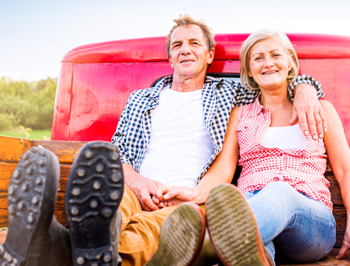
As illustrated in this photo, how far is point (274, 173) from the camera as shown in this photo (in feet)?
5.13

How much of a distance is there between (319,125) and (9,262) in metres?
1.41

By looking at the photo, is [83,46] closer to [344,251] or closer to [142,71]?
[142,71]

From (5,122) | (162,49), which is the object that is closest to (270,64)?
(162,49)

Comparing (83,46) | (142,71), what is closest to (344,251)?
(142,71)

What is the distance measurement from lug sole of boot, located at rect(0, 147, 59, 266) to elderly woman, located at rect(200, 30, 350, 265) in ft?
1.51

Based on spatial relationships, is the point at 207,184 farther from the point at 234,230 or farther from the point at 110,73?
the point at 110,73

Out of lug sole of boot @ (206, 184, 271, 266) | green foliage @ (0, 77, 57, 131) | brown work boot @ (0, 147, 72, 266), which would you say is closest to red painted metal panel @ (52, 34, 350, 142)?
brown work boot @ (0, 147, 72, 266)

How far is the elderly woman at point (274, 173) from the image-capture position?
2.92 ft

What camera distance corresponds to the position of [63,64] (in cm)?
229

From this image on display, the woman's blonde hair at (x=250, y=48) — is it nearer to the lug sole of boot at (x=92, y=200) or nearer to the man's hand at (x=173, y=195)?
the man's hand at (x=173, y=195)

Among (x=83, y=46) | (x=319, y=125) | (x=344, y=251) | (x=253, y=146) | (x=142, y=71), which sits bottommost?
(x=344, y=251)

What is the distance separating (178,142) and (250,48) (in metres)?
0.70

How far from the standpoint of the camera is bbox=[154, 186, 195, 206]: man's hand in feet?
5.07

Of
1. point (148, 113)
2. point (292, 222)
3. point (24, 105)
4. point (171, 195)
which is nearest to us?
point (292, 222)
